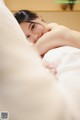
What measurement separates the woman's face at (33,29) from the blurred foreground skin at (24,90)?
1065 millimetres

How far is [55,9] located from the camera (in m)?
2.37

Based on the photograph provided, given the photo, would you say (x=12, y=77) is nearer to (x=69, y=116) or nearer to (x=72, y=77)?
(x=69, y=116)

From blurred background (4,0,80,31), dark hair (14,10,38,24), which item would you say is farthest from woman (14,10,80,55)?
blurred background (4,0,80,31)

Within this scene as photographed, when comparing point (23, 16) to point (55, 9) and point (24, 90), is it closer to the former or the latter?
point (55, 9)

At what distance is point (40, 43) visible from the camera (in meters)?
1.36

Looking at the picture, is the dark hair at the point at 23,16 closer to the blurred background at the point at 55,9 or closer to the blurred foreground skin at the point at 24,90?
the blurred background at the point at 55,9

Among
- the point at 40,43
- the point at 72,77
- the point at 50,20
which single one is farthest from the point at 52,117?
the point at 50,20

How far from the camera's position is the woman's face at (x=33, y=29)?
1.48 metres

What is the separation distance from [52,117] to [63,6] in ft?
6.74

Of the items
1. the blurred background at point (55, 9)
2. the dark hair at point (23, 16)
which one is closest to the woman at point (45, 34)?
the dark hair at point (23, 16)

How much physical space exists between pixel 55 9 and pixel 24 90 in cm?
206

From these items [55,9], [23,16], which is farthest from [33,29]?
[55,9]

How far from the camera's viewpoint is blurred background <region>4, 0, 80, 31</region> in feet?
7.57

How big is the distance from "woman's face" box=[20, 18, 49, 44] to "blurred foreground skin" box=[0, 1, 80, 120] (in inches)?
41.9
